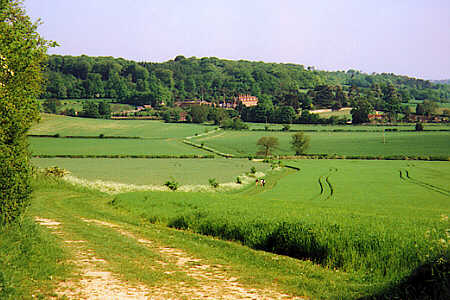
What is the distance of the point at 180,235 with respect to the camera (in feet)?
62.5

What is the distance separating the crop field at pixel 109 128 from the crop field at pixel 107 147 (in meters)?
10.3

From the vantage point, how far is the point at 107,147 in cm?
9581

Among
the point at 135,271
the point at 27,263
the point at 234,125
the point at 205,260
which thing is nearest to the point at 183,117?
the point at 234,125

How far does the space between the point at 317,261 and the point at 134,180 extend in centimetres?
4128

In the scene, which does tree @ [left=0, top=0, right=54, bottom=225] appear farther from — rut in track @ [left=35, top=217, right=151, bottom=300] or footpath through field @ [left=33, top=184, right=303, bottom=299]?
rut in track @ [left=35, top=217, right=151, bottom=300]

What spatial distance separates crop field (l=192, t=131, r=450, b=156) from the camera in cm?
9250

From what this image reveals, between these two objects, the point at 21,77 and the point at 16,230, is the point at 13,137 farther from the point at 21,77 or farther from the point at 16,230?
the point at 16,230

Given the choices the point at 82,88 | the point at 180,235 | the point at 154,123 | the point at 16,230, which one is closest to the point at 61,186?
the point at 180,235

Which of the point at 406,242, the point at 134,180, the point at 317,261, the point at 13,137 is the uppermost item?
the point at 13,137

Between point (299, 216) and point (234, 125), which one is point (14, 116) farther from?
point (234, 125)

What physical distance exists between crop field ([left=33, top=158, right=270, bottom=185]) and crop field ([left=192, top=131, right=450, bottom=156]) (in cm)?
2293

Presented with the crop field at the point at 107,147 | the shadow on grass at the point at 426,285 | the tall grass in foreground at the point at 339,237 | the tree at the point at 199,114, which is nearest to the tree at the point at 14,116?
the tall grass in foreground at the point at 339,237

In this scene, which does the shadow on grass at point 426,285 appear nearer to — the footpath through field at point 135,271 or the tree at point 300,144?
the footpath through field at point 135,271

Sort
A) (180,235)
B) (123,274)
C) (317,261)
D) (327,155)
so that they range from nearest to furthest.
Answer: (123,274) < (317,261) < (180,235) < (327,155)
